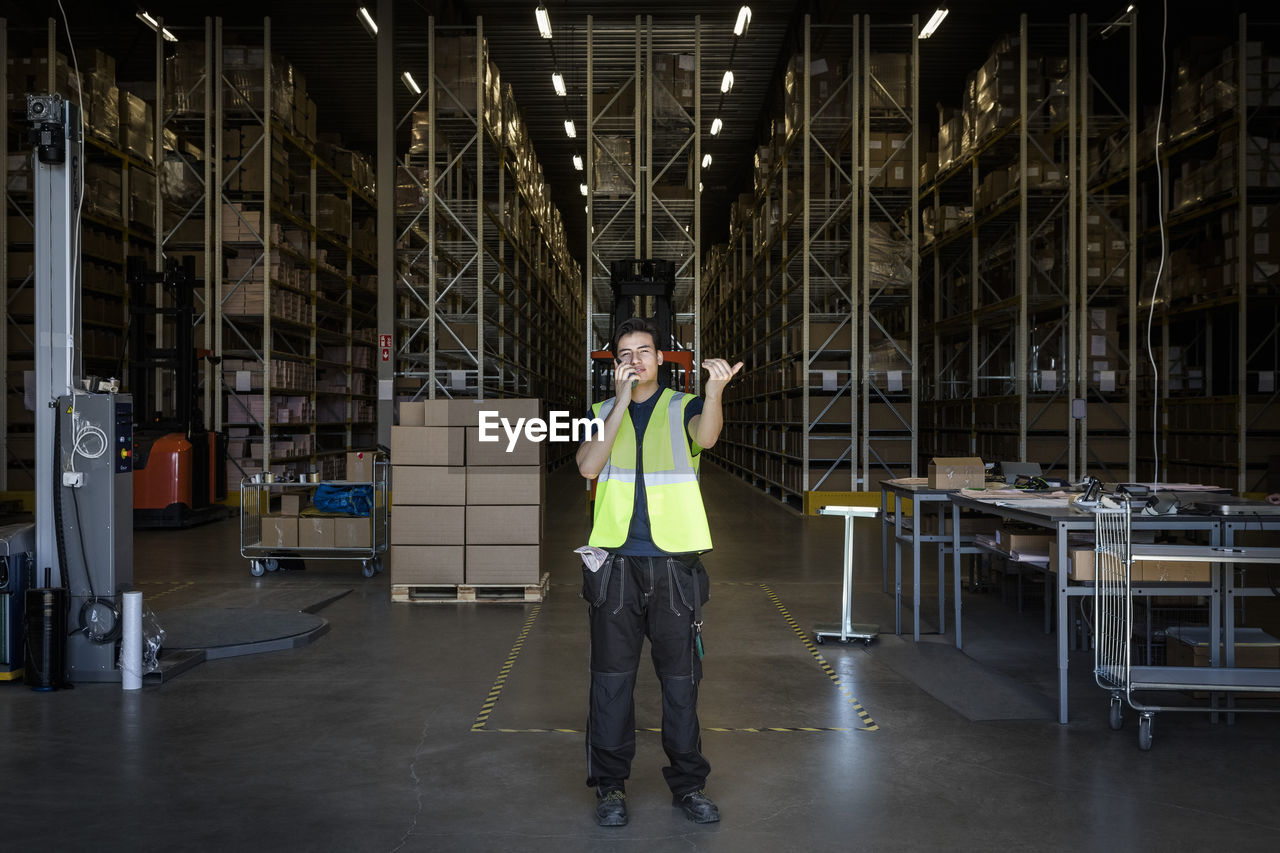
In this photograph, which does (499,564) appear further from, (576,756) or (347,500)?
(576,756)

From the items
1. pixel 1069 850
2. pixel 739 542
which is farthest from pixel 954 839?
pixel 739 542

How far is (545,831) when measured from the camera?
11.4 ft

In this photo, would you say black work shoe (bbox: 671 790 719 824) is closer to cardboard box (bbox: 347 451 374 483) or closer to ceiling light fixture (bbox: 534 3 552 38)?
cardboard box (bbox: 347 451 374 483)

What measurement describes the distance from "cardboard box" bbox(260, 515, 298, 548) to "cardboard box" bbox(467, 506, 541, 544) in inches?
86.8

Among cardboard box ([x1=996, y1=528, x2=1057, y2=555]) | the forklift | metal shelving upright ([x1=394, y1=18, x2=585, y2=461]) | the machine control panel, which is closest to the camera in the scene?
the machine control panel

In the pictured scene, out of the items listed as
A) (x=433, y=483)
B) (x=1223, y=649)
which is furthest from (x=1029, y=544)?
(x=433, y=483)

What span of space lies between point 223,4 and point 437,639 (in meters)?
13.5

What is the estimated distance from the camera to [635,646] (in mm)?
3494

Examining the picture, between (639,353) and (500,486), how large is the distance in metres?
4.31

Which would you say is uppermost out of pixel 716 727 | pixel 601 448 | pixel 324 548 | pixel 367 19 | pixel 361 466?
pixel 367 19

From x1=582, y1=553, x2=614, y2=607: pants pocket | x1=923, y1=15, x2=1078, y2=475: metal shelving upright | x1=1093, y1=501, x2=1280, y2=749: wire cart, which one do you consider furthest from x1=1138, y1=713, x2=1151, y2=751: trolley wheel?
x1=923, y1=15, x2=1078, y2=475: metal shelving upright

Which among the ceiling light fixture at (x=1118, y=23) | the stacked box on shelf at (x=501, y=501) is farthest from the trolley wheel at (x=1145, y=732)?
the ceiling light fixture at (x=1118, y=23)

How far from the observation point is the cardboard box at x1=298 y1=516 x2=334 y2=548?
8961 millimetres

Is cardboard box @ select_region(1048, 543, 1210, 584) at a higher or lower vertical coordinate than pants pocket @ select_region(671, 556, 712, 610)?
lower
